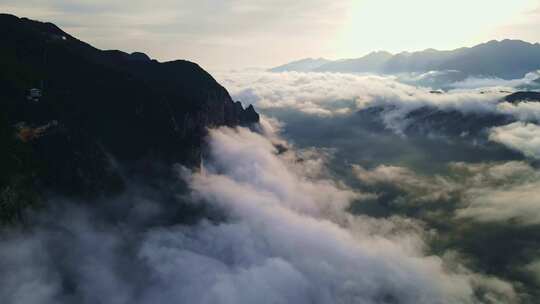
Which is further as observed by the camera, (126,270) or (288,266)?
(288,266)

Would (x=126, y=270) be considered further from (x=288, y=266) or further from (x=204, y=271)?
(x=288, y=266)

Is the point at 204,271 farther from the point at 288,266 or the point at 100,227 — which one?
the point at 100,227

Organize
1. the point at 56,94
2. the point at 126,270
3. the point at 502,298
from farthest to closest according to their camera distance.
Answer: the point at 56,94 < the point at 502,298 < the point at 126,270

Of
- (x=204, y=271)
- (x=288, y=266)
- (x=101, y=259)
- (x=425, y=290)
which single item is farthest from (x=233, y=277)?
(x=425, y=290)

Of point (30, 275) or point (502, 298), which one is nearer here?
point (30, 275)

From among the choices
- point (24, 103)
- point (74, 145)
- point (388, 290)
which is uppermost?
point (24, 103)

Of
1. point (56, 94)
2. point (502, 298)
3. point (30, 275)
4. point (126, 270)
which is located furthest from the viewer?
point (56, 94)

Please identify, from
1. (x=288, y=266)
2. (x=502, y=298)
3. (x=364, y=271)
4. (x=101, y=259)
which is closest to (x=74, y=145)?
(x=101, y=259)

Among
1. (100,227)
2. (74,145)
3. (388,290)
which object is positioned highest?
(74,145)

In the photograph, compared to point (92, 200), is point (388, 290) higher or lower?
lower

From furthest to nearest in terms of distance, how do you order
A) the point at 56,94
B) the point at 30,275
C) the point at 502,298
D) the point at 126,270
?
the point at 56,94 → the point at 502,298 → the point at 126,270 → the point at 30,275
